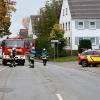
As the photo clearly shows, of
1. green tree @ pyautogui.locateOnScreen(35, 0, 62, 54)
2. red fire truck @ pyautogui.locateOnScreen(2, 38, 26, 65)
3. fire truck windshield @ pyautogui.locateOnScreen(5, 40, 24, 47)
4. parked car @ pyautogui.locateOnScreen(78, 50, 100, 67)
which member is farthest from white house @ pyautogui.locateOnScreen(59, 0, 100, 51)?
red fire truck @ pyautogui.locateOnScreen(2, 38, 26, 65)

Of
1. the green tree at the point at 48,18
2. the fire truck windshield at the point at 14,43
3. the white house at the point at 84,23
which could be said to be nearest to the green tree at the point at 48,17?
the green tree at the point at 48,18

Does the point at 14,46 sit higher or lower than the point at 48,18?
lower

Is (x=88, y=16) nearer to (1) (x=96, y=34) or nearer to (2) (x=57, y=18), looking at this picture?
(1) (x=96, y=34)

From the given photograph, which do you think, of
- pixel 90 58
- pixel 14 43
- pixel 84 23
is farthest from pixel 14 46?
pixel 84 23

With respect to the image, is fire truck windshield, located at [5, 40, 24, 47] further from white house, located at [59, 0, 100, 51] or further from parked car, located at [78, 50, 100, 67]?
white house, located at [59, 0, 100, 51]

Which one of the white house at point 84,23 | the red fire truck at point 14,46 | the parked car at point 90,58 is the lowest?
the parked car at point 90,58

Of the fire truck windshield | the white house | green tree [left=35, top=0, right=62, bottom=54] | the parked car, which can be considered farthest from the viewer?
green tree [left=35, top=0, right=62, bottom=54]

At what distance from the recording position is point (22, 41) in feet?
165

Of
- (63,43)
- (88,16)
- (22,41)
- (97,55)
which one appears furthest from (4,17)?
(88,16)

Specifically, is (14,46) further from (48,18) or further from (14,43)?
(48,18)

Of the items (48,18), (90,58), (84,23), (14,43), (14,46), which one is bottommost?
(90,58)

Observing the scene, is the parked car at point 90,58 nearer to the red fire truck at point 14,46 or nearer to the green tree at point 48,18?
the red fire truck at point 14,46

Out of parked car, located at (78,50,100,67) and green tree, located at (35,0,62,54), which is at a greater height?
green tree, located at (35,0,62,54)

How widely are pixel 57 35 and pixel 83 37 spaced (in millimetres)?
5032
